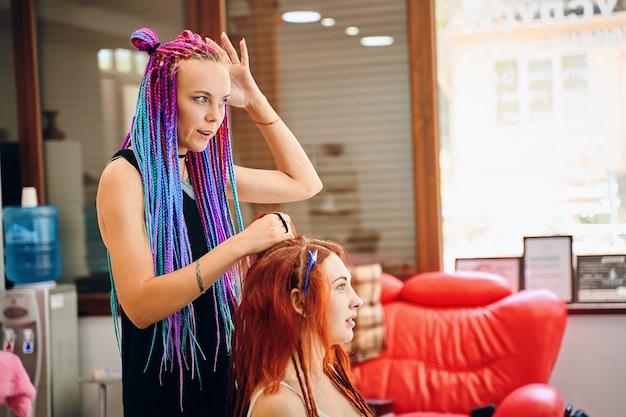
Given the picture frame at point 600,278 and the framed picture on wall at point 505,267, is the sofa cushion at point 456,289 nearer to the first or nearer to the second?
the framed picture on wall at point 505,267

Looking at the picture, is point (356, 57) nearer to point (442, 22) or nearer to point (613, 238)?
point (442, 22)

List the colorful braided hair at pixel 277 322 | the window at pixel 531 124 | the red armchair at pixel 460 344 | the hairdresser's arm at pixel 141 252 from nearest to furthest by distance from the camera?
the hairdresser's arm at pixel 141 252 → the colorful braided hair at pixel 277 322 → the red armchair at pixel 460 344 → the window at pixel 531 124

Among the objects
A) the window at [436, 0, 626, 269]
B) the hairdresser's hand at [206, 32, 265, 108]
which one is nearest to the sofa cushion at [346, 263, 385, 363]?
the window at [436, 0, 626, 269]

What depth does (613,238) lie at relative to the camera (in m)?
3.99

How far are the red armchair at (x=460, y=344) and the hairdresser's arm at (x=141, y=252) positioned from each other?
2367 mm

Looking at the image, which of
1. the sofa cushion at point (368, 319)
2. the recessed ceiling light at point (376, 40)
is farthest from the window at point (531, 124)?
the sofa cushion at point (368, 319)

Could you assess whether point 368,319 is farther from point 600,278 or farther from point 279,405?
point 279,405

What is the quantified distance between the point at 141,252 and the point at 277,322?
0.27 meters

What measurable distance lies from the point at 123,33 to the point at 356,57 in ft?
4.41

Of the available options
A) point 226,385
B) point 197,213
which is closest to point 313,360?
point 226,385

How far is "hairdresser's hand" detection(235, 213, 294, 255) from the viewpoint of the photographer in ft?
4.48

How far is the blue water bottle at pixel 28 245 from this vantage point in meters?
4.42

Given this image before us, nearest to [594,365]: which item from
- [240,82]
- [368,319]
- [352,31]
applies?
[368,319]

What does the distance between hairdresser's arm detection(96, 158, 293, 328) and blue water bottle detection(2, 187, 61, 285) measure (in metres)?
3.12
